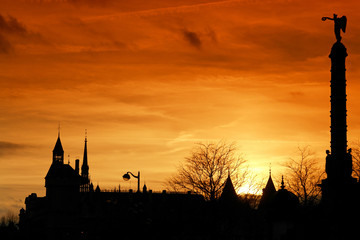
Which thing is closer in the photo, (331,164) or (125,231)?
(331,164)

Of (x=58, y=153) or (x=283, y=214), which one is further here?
(x=58, y=153)

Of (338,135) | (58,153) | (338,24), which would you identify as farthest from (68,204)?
(338,135)

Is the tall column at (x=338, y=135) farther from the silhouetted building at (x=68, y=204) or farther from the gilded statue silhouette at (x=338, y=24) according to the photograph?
the silhouetted building at (x=68, y=204)

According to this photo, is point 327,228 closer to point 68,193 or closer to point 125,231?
point 125,231

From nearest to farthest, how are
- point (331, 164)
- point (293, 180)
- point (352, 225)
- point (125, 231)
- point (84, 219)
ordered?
point (352, 225)
point (331, 164)
point (125, 231)
point (293, 180)
point (84, 219)

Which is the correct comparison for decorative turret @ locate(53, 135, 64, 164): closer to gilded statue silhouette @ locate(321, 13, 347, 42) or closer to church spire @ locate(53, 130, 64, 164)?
church spire @ locate(53, 130, 64, 164)

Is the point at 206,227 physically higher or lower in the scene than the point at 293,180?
lower

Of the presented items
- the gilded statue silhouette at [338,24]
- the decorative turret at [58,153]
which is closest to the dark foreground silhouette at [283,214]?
the gilded statue silhouette at [338,24]

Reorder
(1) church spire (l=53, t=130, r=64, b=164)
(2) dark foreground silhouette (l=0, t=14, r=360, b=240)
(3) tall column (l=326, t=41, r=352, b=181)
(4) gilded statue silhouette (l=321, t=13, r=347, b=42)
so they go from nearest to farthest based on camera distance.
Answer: (2) dark foreground silhouette (l=0, t=14, r=360, b=240)
(3) tall column (l=326, t=41, r=352, b=181)
(4) gilded statue silhouette (l=321, t=13, r=347, b=42)
(1) church spire (l=53, t=130, r=64, b=164)

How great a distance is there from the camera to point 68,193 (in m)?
187

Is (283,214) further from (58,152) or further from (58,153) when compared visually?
(58,153)

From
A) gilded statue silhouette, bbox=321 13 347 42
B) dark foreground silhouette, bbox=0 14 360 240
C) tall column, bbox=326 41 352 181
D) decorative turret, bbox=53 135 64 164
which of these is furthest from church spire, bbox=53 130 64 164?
tall column, bbox=326 41 352 181

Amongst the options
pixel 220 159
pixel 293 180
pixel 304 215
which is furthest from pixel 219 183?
pixel 293 180

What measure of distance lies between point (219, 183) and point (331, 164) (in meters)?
9.70
